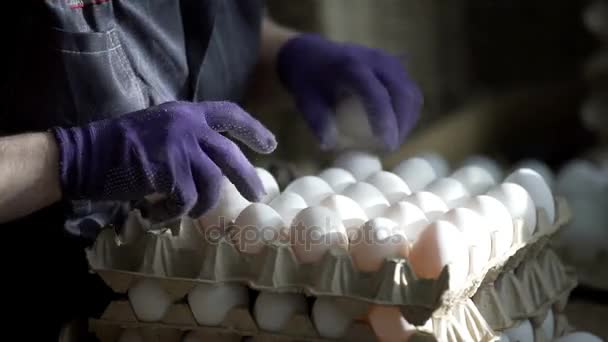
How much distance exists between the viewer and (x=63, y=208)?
2.72ft

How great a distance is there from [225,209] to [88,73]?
0.18 m

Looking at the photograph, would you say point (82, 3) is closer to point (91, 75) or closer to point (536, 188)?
point (91, 75)

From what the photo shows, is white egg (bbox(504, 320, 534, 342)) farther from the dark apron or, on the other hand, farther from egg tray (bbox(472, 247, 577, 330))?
the dark apron

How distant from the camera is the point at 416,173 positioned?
908 millimetres

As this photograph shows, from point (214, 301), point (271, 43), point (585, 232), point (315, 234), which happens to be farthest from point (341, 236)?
point (585, 232)

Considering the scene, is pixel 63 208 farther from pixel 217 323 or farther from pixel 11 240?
pixel 217 323

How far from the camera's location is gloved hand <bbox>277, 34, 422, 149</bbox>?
3.21 feet

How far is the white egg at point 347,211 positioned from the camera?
0.75m

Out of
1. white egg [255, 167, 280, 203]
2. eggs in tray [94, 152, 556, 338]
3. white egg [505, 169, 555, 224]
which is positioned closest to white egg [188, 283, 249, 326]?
eggs in tray [94, 152, 556, 338]

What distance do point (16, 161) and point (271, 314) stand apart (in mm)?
257

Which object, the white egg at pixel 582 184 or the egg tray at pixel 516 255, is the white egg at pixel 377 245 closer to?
the egg tray at pixel 516 255

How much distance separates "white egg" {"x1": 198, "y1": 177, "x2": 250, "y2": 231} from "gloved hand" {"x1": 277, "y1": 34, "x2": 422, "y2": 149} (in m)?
0.25

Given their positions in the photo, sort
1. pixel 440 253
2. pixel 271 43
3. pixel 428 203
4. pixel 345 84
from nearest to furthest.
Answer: pixel 440 253, pixel 428 203, pixel 345 84, pixel 271 43

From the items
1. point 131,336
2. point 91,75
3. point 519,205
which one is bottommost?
point 131,336
